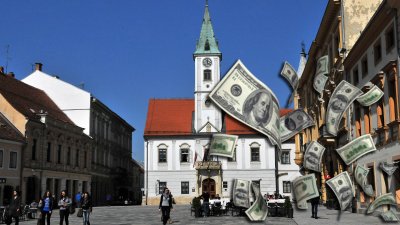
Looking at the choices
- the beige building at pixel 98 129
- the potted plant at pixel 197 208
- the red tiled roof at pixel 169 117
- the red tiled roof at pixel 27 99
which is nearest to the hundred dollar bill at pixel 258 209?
the potted plant at pixel 197 208

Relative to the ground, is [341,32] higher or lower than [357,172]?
higher

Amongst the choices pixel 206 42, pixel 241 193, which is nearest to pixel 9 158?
pixel 206 42

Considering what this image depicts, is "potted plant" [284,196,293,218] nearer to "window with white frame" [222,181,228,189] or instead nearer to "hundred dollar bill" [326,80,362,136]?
"hundred dollar bill" [326,80,362,136]

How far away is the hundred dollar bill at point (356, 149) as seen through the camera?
8.13 meters

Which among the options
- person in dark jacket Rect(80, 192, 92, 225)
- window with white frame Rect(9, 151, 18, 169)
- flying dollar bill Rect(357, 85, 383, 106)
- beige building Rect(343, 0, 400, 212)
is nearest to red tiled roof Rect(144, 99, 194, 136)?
window with white frame Rect(9, 151, 18, 169)

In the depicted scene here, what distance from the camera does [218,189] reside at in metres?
64.0

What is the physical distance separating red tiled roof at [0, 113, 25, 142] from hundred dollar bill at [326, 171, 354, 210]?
37.5 m

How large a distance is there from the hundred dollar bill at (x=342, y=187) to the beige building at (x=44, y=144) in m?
40.4

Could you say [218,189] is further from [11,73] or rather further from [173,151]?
[11,73]

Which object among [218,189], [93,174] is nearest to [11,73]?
[93,174]

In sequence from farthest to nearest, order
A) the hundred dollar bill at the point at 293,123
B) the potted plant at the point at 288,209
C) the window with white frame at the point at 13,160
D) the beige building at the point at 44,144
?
1. the beige building at the point at 44,144
2. the window with white frame at the point at 13,160
3. the potted plant at the point at 288,209
4. the hundred dollar bill at the point at 293,123

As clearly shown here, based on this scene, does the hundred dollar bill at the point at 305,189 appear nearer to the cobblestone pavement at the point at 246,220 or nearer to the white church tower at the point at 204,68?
the cobblestone pavement at the point at 246,220

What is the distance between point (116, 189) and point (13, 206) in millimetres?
53851

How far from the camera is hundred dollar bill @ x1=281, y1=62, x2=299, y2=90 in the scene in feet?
24.7
